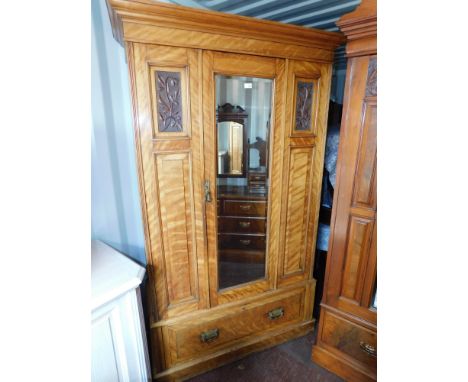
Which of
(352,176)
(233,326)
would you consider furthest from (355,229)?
(233,326)

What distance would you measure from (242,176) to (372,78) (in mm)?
748

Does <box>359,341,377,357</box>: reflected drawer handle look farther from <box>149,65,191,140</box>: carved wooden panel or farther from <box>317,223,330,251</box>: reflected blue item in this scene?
<box>149,65,191,140</box>: carved wooden panel

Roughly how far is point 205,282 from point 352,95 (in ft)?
3.87

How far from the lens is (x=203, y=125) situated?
3.81 feet

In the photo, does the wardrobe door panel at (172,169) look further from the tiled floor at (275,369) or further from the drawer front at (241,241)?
the tiled floor at (275,369)

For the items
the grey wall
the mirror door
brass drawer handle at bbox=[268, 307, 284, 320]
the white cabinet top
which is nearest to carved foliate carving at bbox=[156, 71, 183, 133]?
the mirror door

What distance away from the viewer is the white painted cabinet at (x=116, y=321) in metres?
0.88

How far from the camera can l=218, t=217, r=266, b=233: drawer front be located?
140 cm

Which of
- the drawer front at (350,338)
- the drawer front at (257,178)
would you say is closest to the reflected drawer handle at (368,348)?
the drawer front at (350,338)
